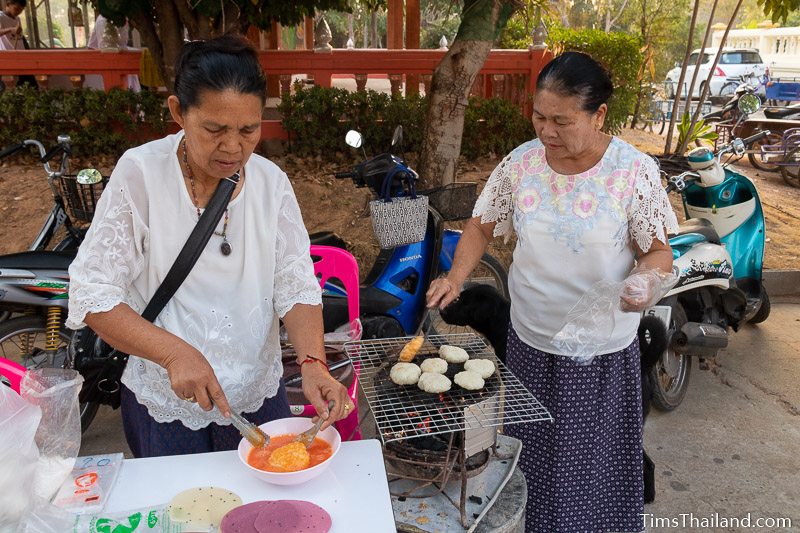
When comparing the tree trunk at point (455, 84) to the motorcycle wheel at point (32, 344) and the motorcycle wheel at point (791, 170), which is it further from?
the motorcycle wheel at point (791, 170)

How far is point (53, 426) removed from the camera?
1.54 meters

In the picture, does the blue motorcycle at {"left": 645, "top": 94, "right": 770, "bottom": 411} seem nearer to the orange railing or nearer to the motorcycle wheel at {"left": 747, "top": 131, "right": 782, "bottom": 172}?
the orange railing

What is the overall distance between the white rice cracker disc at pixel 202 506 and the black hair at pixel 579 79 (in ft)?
4.76

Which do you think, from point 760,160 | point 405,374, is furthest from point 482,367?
point 760,160

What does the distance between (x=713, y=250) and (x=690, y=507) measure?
1474 millimetres

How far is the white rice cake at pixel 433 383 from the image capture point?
6.54ft

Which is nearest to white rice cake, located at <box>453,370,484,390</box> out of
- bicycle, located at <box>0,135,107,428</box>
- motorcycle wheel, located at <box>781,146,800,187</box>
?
bicycle, located at <box>0,135,107,428</box>

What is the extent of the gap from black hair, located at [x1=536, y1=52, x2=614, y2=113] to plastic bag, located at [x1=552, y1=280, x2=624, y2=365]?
571 mm

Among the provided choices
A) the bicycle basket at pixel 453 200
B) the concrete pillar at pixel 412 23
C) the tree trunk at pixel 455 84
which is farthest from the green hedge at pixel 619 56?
the bicycle basket at pixel 453 200

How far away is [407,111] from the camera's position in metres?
6.93

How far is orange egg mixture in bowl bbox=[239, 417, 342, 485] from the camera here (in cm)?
157

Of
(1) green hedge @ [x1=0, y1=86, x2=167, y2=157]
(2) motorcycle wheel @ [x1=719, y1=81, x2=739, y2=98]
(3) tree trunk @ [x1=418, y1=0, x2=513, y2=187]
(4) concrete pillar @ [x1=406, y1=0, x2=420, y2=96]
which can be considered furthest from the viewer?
(2) motorcycle wheel @ [x1=719, y1=81, x2=739, y2=98]

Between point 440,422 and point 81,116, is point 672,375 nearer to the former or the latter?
point 440,422

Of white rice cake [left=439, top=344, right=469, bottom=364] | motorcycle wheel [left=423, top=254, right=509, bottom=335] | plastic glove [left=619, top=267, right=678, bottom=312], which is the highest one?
plastic glove [left=619, top=267, right=678, bottom=312]
